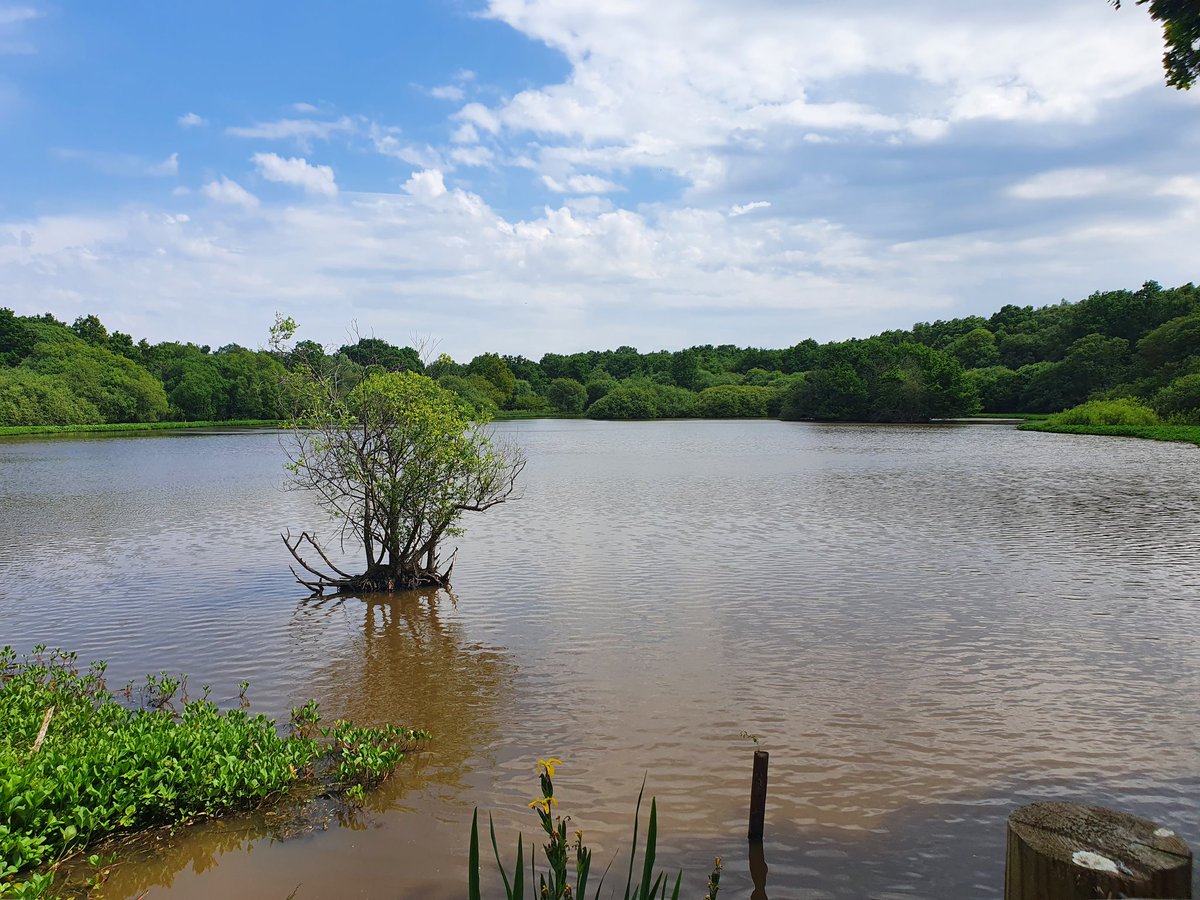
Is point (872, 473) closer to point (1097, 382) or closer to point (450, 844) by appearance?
point (450, 844)

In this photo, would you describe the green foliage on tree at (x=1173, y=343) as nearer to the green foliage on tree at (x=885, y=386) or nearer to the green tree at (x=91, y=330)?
the green foliage on tree at (x=885, y=386)

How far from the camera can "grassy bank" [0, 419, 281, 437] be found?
74500mm

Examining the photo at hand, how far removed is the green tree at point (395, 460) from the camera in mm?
15039

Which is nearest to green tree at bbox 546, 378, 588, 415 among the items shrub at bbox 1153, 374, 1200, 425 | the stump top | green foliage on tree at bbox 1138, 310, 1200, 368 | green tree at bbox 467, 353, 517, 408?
green tree at bbox 467, 353, 517, 408

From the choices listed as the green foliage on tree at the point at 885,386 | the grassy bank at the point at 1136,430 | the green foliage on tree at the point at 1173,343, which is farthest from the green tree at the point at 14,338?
the green foliage on tree at the point at 1173,343

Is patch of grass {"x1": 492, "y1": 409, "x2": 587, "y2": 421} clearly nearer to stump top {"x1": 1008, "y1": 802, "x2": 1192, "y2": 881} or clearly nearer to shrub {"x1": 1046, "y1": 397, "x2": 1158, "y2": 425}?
shrub {"x1": 1046, "y1": 397, "x2": 1158, "y2": 425}

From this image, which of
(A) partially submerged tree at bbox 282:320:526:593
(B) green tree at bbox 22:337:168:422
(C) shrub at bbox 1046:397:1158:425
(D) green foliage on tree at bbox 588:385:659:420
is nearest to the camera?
(A) partially submerged tree at bbox 282:320:526:593

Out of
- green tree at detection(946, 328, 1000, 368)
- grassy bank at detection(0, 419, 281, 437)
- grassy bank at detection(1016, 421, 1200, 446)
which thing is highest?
green tree at detection(946, 328, 1000, 368)

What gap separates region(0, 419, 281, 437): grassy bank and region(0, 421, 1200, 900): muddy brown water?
49.2m

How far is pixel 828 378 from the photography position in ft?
325

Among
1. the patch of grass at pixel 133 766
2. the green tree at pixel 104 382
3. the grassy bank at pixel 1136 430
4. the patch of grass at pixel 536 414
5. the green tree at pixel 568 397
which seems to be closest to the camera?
the patch of grass at pixel 133 766

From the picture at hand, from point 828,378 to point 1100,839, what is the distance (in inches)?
3928

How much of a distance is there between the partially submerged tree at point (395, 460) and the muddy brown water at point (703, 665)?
3.21 feet

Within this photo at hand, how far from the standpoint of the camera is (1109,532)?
67.3 ft
